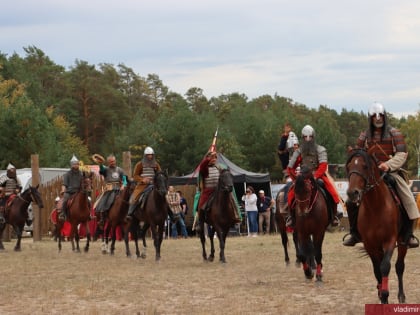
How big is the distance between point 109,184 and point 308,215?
1054 cm

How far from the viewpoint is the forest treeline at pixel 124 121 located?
54.7 meters

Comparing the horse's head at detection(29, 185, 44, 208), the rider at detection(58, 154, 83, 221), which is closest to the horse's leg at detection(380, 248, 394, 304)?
the rider at detection(58, 154, 83, 221)

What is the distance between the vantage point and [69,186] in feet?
82.9

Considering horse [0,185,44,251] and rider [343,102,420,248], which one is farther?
horse [0,185,44,251]

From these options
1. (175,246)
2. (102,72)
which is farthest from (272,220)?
(102,72)

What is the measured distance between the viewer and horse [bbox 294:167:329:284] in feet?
48.2

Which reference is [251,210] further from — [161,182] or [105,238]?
[161,182]

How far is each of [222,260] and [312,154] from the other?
5.03 m

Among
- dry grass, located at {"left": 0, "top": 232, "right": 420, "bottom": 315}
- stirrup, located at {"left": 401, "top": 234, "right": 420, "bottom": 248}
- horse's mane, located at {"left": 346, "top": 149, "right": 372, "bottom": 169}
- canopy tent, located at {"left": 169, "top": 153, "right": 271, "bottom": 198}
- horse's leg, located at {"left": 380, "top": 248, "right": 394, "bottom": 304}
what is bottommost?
dry grass, located at {"left": 0, "top": 232, "right": 420, "bottom": 315}

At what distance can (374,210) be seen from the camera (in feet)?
36.9

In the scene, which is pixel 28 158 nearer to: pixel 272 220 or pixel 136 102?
pixel 272 220

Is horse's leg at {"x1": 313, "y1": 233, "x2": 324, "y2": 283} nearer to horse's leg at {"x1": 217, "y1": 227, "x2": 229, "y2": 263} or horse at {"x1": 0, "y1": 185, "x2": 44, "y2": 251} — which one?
horse's leg at {"x1": 217, "y1": 227, "x2": 229, "y2": 263}

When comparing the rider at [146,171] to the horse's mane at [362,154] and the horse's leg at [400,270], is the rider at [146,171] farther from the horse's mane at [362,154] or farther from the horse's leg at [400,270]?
the horse's mane at [362,154]

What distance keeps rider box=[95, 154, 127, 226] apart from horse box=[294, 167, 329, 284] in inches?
399
